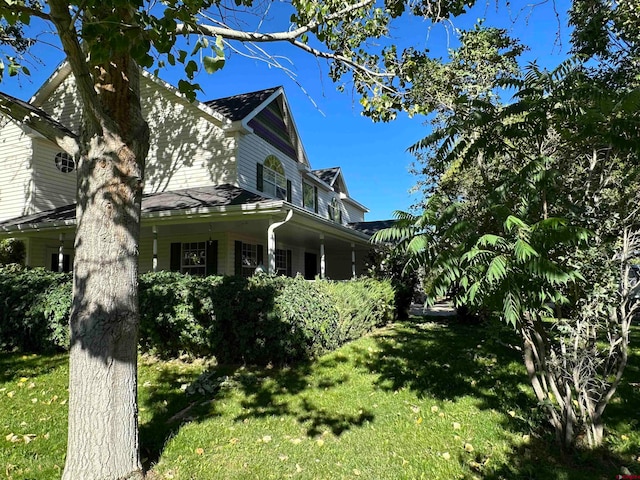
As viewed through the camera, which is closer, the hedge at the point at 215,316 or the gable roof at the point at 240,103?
the hedge at the point at 215,316

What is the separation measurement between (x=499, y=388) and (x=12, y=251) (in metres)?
16.1

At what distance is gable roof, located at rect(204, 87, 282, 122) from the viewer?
1390 cm

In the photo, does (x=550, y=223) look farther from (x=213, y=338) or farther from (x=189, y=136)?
(x=189, y=136)

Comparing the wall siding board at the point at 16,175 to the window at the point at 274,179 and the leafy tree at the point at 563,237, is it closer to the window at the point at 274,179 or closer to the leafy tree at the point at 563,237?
the window at the point at 274,179

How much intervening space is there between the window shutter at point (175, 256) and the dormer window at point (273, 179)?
361 cm

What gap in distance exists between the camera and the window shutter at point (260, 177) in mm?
14391

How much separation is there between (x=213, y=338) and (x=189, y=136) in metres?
9.35

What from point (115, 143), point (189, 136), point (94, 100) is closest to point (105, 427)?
point (115, 143)

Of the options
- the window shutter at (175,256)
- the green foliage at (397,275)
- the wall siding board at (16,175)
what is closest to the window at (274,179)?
the window shutter at (175,256)

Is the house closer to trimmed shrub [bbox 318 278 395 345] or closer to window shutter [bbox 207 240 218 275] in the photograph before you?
window shutter [bbox 207 240 218 275]

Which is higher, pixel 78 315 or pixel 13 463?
pixel 78 315

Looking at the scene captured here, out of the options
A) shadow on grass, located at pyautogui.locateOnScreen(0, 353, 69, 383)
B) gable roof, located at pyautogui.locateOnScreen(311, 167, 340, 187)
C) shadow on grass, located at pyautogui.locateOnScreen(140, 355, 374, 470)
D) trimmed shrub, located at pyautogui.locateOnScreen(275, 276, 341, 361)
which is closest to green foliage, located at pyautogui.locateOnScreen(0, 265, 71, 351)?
shadow on grass, located at pyautogui.locateOnScreen(0, 353, 69, 383)

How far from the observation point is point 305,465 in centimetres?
359

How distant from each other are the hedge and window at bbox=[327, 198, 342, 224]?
48.5 ft
